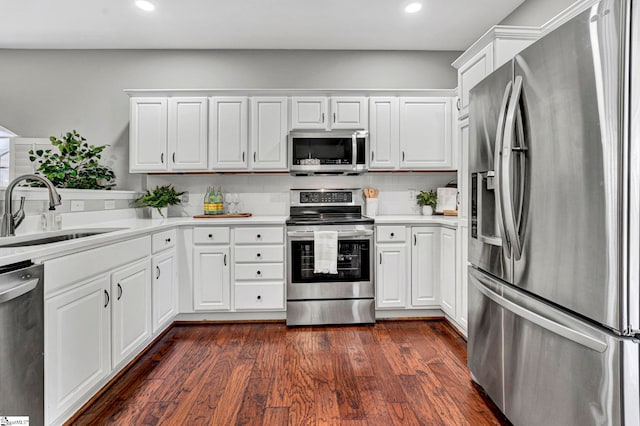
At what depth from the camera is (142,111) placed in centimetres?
355

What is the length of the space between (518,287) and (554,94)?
31.6 inches

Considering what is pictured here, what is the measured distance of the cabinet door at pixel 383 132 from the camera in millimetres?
3604

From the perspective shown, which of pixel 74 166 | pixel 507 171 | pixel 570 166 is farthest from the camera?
pixel 74 166

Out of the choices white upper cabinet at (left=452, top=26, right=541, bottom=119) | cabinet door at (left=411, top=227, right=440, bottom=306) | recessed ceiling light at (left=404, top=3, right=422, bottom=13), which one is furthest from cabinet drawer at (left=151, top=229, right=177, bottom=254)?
recessed ceiling light at (left=404, top=3, right=422, bottom=13)

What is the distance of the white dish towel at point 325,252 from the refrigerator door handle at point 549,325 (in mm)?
1469

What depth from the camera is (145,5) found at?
10.1ft

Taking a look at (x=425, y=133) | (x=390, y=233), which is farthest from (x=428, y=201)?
(x=390, y=233)

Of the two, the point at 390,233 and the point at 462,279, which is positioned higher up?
the point at 390,233

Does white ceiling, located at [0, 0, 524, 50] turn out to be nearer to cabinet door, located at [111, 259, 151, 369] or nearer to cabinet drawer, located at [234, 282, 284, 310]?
cabinet door, located at [111, 259, 151, 369]

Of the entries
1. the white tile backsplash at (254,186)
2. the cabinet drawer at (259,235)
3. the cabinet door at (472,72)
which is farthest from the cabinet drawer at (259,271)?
the cabinet door at (472,72)

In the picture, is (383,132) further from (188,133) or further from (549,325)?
(549,325)

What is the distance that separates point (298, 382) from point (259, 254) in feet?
4.22

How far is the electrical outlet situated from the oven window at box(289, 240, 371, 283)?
5.66ft

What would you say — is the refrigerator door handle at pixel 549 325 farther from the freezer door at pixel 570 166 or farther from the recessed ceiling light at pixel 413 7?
the recessed ceiling light at pixel 413 7
